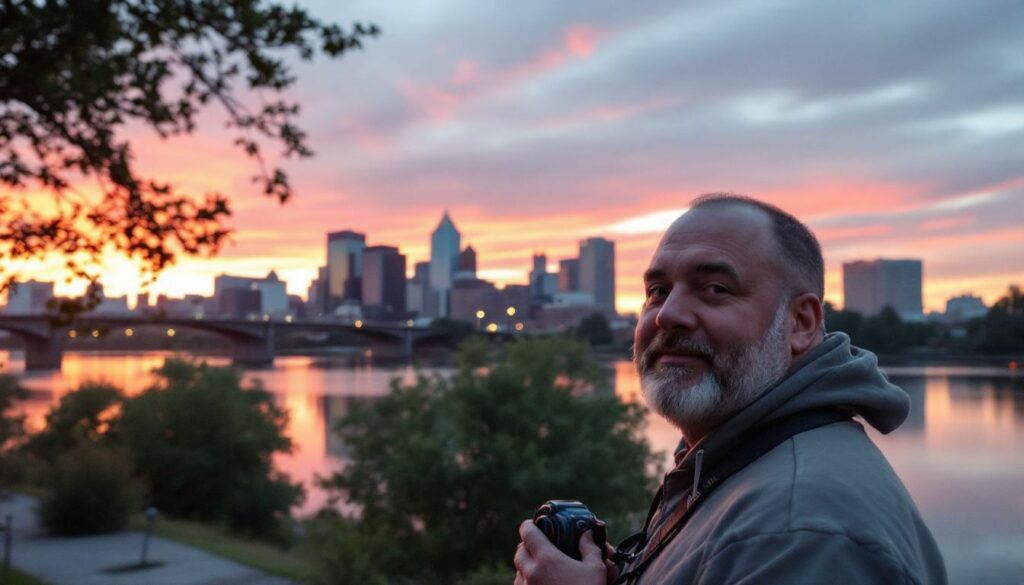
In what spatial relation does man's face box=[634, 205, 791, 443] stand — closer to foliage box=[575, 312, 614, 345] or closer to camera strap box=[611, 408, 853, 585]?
camera strap box=[611, 408, 853, 585]

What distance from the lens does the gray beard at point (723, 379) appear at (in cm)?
151

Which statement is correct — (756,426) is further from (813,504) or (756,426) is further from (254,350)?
(254,350)

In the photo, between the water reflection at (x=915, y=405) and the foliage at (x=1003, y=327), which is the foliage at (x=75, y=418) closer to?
the water reflection at (x=915, y=405)

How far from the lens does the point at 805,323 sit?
1.59m

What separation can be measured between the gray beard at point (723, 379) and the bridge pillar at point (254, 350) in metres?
36.3

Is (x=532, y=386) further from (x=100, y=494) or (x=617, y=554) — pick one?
(x=617, y=554)

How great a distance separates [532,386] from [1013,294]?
13.0 m

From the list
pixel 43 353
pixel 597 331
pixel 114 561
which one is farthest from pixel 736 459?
pixel 43 353

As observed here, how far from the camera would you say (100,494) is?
12891mm

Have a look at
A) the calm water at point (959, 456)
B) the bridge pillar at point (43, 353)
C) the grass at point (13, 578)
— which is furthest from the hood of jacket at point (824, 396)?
the bridge pillar at point (43, 353)

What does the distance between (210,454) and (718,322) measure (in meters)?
17.5

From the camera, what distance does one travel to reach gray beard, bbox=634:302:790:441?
1.51 m

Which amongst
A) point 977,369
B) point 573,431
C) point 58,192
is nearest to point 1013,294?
point 977,369

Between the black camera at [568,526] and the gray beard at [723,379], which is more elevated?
the gray beard at [723,379]
